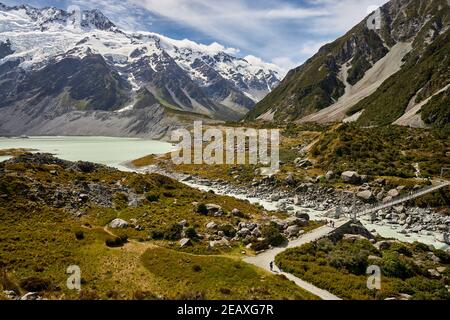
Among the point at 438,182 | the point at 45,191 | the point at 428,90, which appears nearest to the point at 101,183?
the point at 45,191

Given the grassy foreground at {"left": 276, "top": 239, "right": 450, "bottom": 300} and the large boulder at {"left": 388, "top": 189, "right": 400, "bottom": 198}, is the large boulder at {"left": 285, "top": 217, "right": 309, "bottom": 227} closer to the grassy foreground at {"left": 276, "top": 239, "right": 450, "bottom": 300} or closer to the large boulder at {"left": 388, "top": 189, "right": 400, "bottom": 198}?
the grassy foreground at {"left": 276, "top": 239, "right": 450, "bottom": 300}

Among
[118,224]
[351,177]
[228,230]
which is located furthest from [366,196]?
[118,224]

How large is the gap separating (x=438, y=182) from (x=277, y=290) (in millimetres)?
57954

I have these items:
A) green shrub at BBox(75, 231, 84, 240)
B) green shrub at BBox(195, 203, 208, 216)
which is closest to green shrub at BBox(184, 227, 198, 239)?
green shrub at BBox(75, 231, 84, 240)

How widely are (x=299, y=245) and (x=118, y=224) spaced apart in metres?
23.2

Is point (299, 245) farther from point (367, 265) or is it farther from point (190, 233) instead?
point (190, 233)

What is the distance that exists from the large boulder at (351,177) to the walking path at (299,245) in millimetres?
32473

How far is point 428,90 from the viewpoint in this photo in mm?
199250

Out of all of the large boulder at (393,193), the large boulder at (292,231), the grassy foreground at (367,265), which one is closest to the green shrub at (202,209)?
the large boulder at (292,231)

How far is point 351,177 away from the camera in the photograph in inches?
3455
